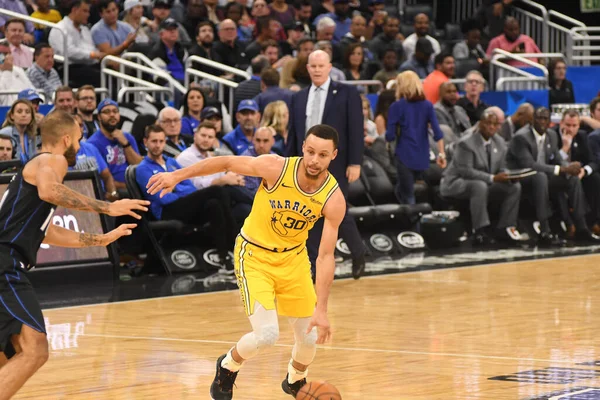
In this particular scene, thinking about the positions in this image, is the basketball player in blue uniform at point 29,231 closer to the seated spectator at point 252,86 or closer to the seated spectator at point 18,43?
the seated spectator at point 18,43

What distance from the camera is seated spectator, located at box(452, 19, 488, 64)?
71.5 feet

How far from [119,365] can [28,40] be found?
8626 millimetres

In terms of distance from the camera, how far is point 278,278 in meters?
7.29

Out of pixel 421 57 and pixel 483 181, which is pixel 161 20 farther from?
pixel 483 181

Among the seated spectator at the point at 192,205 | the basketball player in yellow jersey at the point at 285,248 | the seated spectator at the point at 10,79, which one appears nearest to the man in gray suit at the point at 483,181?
the seated spectator at the point at 192,205

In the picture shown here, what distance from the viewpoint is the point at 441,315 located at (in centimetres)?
1070

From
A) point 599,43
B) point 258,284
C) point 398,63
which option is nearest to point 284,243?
point 258,284

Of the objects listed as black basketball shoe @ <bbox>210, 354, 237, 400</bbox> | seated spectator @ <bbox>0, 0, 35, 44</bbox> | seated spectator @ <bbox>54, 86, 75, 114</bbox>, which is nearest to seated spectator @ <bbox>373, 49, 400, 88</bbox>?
seated spectator @ <bbox>0, 0, 35, 44</bbox>

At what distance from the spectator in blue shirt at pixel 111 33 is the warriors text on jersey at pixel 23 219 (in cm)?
1033

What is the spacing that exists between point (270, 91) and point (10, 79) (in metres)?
3.05

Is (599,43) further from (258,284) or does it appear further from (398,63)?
(258,284)

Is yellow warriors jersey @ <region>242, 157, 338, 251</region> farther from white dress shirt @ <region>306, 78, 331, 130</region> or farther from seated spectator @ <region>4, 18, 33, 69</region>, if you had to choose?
seated spectator @ <region>4, 18, 33, 69</region>

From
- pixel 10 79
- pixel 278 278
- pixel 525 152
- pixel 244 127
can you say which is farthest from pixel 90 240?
pixel 525 152

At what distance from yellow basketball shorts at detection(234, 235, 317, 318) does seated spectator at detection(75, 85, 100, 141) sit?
688 centimetres
